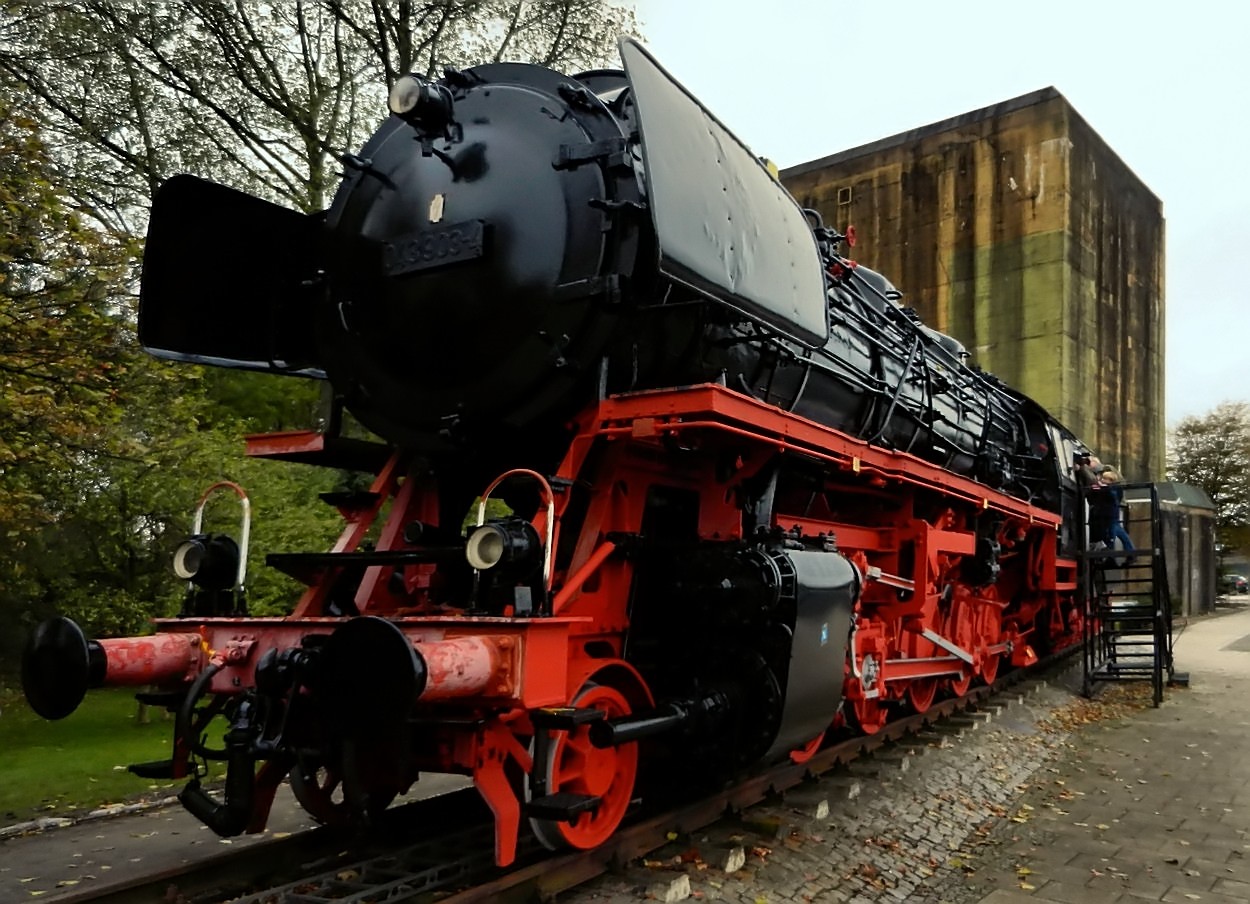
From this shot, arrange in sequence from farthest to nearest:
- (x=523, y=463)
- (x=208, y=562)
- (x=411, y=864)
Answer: (x=523, y=463) → (x=208, y=562) → (x=411, y=864)

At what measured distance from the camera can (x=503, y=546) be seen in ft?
12.1

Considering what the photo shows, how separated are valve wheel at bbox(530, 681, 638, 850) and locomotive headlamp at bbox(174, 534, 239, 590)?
1838 millimetres

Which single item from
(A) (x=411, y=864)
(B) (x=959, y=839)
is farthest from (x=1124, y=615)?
(A) (x=411, y=864)

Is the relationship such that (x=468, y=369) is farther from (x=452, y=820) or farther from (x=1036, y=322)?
(x=1036, y=322)

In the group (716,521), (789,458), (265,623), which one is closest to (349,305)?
(265,623)

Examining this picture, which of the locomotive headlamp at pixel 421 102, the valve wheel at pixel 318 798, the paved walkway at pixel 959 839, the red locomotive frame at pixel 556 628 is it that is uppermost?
the locomotive headlamp at pixel 421 102

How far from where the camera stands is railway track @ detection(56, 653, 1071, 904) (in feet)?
12.5

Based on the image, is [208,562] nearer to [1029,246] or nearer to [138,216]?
[138,216]

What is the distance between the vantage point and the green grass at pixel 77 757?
6.47 meters

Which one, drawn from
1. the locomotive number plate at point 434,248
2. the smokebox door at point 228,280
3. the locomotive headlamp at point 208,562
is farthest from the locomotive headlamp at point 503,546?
the smokebox door at point 228,280

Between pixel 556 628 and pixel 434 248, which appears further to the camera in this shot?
pixel 434 248

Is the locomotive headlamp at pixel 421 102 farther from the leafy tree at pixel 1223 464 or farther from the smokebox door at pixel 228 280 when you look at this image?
the leafy tree at pixel 1223 464

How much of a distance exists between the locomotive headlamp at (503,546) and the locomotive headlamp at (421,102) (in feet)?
6.67

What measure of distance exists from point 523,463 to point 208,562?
1.54 meters
